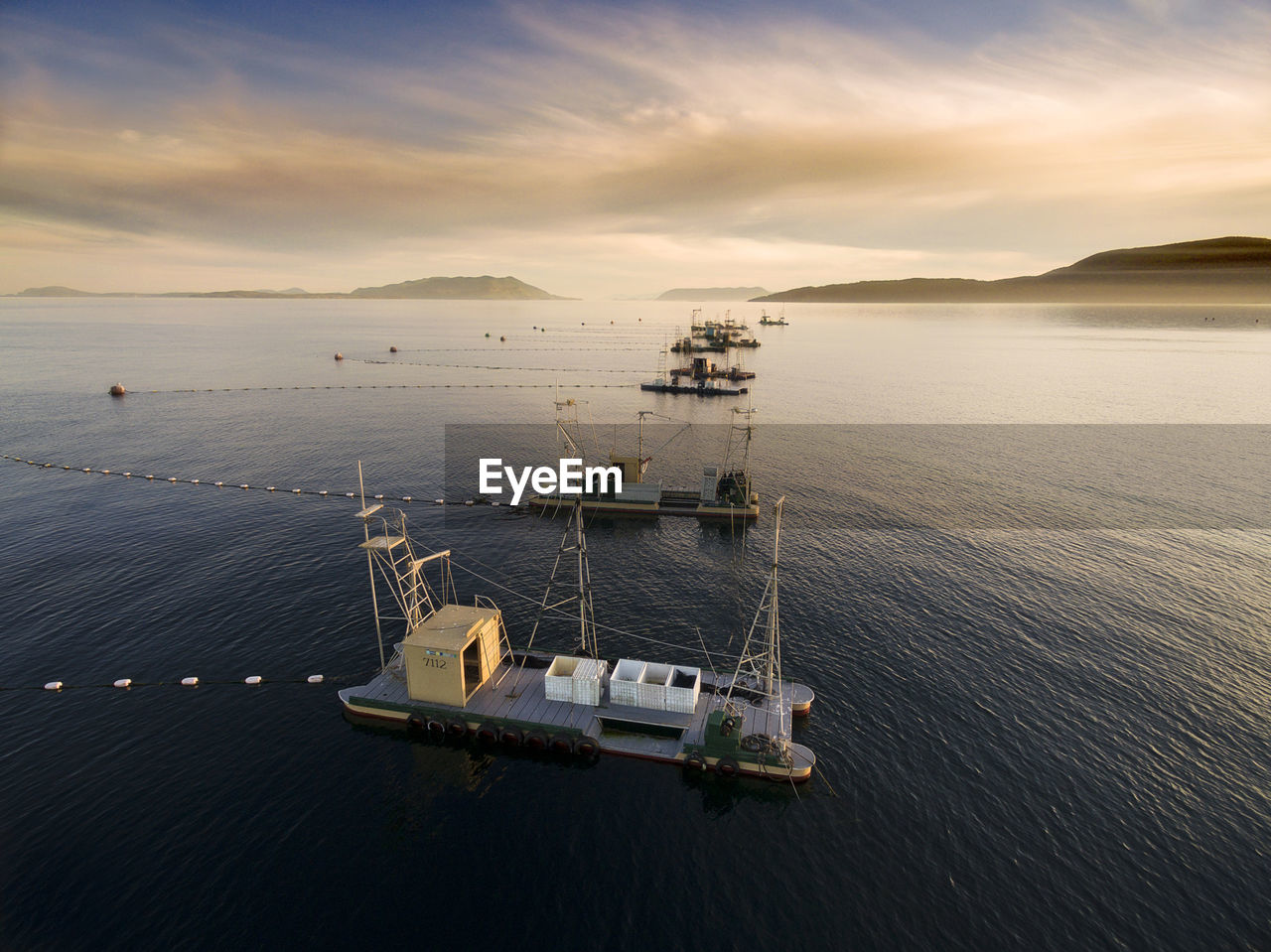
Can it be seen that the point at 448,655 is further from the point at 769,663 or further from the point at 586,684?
the point at 769,663

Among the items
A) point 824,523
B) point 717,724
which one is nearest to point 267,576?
point 717,724

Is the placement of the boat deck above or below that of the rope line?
below

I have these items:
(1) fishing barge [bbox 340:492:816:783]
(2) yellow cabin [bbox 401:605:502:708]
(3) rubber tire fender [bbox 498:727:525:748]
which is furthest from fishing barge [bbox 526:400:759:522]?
(3) rubber tire fender [bbox 498:727:525:748]

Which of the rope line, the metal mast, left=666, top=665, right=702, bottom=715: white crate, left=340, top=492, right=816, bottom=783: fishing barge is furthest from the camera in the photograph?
the rope line

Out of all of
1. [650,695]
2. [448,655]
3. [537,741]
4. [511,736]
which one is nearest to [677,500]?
[650,695]

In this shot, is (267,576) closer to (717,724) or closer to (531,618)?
(531,618)

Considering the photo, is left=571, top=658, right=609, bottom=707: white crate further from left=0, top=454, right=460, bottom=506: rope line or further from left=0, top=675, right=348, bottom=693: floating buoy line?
left=0, top=454, right=460, bottom=506: rope line

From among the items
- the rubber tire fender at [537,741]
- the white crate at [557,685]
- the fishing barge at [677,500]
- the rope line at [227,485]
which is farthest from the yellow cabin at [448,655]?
the rope line at [227,485]

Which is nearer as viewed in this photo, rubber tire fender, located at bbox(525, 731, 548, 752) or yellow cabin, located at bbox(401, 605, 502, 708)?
rubber tire fender, located at bbox(525, 731, 548, 752)
